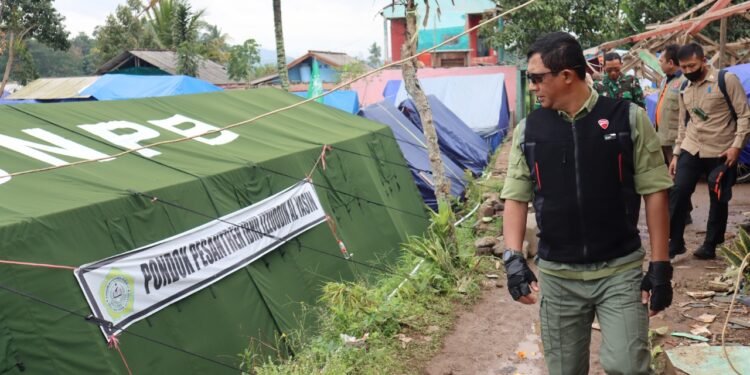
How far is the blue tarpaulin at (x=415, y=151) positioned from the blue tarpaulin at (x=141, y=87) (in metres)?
6.52

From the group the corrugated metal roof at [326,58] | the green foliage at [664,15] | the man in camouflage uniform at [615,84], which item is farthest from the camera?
the corrugated metal roof at [326,58]

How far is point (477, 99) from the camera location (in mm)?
17953

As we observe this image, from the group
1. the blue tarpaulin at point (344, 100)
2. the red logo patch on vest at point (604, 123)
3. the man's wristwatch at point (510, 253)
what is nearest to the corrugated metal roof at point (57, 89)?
the blue tarpaulin at point (344, 100)

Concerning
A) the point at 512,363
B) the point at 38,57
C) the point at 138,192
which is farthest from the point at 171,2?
the point at 38,57

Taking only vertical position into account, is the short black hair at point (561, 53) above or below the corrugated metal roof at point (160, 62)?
below

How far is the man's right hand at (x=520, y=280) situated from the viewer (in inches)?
109

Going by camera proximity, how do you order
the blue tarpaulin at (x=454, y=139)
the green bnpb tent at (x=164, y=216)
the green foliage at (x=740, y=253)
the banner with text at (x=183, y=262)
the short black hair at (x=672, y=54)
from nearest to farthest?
1. the green bnpb tent at (x=164, y=216)
2. the banner with text at (x=183, y=262)
3. the green foliage at (x=740, y=253)
4. the short black hair at (x=672, y=54)
5. the blue tarpaulin at (x=454, y=139)

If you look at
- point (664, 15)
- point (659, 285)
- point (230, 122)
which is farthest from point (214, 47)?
point (659, 285)

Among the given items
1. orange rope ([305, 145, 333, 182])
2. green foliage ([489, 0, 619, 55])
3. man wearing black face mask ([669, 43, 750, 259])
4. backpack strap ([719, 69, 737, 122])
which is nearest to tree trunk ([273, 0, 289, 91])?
green foliage ([489, 0, 619, 55])

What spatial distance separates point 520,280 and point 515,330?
8.28 feet

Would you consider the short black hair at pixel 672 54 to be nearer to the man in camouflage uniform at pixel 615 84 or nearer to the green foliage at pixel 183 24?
the man in camouflage uniform at pixel 615 84

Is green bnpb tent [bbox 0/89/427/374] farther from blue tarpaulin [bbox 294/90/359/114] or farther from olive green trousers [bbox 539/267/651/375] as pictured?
blue tarpaulin [bbox 294/90/359/114]

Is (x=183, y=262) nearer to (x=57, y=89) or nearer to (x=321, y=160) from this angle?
(x=321, y=160)

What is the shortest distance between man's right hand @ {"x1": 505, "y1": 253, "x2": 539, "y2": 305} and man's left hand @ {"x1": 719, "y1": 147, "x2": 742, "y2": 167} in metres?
3.07
